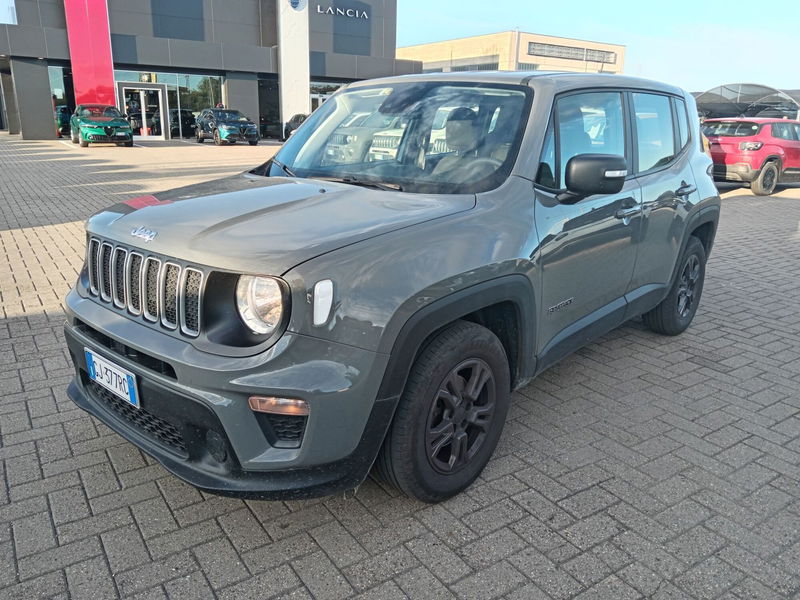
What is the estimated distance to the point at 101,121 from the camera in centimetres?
2358

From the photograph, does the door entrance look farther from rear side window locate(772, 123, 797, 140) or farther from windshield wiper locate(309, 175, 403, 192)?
windshield wiper locate(309, 175, 403, 192)

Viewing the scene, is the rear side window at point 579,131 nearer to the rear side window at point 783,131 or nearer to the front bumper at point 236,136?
the rear side window at point 783,131

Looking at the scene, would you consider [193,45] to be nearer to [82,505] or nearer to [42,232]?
[42,232]

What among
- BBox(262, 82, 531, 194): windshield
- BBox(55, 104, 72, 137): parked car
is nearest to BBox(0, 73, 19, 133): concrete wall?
BBox(55, 104, 72, 137): parked car

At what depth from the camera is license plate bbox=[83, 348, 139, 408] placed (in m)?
2.46

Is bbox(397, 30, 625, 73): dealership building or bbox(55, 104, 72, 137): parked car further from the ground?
bbox(397, 30, 625, 73): dealership building

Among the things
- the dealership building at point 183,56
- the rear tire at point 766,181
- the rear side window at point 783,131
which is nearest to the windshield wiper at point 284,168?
the rear tire at point 766,181

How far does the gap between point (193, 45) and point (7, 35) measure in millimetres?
7642

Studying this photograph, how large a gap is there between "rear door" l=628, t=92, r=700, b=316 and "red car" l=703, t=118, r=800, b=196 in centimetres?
1075

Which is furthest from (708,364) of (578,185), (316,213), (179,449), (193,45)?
(193,45)

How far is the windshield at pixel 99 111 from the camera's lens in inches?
935

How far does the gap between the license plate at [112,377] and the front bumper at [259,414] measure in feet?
0.16

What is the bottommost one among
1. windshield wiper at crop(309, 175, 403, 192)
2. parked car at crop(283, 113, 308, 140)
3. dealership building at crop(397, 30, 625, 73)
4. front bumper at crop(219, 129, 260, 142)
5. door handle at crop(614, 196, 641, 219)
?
front bumper at crop(219, 129, 260, 142)

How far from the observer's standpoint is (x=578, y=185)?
2.95 meters
